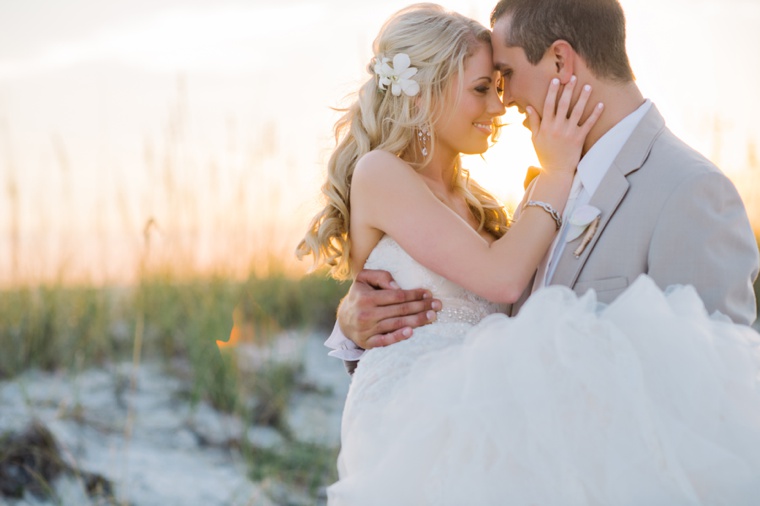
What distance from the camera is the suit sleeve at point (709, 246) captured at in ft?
7.70

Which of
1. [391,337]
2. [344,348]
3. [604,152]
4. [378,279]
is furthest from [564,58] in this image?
[344,348]

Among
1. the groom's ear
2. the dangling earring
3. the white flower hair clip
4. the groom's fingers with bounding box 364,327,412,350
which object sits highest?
the groom's ear

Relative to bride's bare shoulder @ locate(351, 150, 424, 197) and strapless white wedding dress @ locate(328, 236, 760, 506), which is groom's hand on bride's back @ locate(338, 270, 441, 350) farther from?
strapless white wedding dress @ locate(328, 236, 760, 506)

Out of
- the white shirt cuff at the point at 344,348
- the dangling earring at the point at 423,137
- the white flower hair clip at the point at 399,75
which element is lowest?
the white shirt cuff at the point at 344,348

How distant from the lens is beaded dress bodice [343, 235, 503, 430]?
2443 mm

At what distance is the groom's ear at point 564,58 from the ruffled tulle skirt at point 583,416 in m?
0.97

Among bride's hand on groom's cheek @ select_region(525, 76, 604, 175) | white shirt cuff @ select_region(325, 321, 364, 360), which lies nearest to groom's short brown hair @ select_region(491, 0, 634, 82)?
bride's hand on groom's cheek @ select_region(525, 76, 604, 175)

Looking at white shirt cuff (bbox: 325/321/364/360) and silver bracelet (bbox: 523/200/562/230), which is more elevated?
silver bracelet (bbox: 523/200/562/230)

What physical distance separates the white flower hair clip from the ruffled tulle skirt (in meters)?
1.11

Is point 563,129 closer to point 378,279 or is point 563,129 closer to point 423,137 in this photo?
point 423,137

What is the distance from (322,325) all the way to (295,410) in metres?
0.82

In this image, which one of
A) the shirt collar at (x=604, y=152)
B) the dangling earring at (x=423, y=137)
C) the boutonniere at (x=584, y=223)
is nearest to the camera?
the boutonniere at (x=584, y=223)

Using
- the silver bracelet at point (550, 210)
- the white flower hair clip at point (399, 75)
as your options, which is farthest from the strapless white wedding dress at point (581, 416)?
the white flower hair clip at point (399, 75)

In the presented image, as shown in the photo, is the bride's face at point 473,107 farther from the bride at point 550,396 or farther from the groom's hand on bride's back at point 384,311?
the groom's hand on bride's back at point 384,311
